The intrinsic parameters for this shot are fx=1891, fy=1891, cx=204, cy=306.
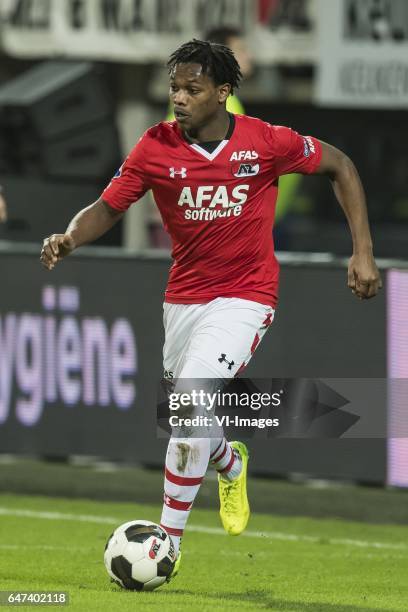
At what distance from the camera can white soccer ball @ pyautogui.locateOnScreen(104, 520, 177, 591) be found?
7.87 m

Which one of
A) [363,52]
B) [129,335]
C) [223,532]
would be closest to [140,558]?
[223,532]

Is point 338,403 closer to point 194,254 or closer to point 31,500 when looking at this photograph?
point 31,500

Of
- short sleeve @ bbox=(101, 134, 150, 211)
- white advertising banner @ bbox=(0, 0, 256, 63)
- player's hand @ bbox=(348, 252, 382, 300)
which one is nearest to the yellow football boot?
player's hand @ bbox=(348, 252, 382, 300)

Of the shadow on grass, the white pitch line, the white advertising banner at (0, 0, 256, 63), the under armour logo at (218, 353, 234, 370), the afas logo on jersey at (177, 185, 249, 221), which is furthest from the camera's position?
the white advertising banner at (0, 0, 256, 63)

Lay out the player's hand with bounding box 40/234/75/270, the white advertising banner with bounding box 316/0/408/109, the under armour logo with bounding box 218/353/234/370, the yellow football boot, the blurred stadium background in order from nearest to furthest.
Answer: the player's hand with bounding box 40/234/75/270 < the under armour logo with bounding box 218/353/234/370 < the yellow football boot < the blurred stadium background < the white advertising banner with bounding box 316/0/408/109

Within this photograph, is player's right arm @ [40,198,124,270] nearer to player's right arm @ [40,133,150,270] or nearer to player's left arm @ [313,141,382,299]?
player's right arm @ [40,133,150,270]

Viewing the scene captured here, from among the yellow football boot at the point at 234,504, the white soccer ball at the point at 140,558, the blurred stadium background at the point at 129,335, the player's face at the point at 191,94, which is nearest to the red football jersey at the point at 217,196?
the player's face at the point at 191,94

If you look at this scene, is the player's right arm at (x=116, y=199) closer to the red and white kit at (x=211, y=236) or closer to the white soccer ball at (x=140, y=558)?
the red and white kit at (x=211, y=236)

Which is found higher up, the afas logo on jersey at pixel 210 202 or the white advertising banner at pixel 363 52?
the afas logo on jersey at pixel 210 202

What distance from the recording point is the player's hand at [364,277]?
26.6 ft

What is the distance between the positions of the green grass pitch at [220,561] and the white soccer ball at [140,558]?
7 centimetres

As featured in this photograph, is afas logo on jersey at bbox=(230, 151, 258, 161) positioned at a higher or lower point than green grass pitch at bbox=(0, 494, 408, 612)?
higher

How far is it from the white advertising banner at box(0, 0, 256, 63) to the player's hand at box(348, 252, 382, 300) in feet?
35.1

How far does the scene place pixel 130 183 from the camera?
8234 millimetres
